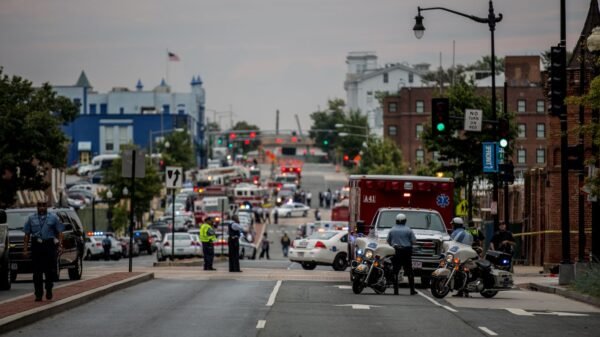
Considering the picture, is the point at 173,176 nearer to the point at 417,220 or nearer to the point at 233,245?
the point at 233,245

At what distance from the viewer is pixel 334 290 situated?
28328mm

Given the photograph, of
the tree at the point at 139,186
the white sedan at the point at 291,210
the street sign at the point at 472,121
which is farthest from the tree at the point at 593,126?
the white sedan at the point at 291,210

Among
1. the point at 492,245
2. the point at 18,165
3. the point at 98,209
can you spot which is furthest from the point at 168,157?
the point at 492,245

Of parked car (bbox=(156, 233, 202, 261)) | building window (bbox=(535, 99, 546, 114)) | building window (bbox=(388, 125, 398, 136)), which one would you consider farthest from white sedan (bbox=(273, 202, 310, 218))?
parked car (bbox=(156, 233, 202, 261))

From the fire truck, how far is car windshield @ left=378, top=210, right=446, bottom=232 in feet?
9.51

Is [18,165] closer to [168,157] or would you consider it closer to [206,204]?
[206,204]

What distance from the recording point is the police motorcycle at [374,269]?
88.5 feet

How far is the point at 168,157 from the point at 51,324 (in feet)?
346

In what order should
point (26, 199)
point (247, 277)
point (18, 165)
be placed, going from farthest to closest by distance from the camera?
point (26, 199) < point (18, 165) < point (247, 277)

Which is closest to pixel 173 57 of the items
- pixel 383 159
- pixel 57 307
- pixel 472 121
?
pixel 383 159

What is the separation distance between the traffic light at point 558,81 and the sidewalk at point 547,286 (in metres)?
4.36

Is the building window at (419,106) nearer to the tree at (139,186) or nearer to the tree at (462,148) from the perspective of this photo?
the tree at (139,186)

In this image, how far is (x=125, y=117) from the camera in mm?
161500

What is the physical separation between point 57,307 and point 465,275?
9.95 metres
